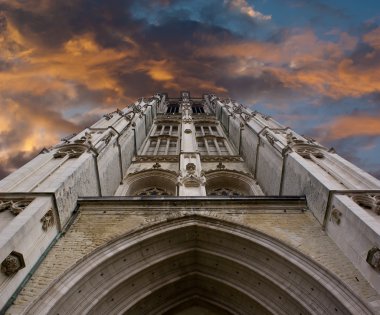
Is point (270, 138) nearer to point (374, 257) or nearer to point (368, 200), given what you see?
point (368, 200)

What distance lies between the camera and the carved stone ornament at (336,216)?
7309mm

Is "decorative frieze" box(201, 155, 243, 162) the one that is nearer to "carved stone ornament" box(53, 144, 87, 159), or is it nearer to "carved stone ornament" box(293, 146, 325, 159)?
"carved stone ornament" box(293, 146, 325, 159)

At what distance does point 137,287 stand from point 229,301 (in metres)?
2.38

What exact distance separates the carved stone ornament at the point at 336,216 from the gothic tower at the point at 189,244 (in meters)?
0.02

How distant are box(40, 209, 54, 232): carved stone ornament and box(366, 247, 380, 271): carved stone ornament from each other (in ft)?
22.5

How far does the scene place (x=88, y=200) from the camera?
895 cm

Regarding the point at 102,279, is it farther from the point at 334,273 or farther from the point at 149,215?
the point at 334,273

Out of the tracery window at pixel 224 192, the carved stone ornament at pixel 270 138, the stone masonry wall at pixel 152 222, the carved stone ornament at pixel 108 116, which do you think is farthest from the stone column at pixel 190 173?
the carved stone ornament at pixel 108 116

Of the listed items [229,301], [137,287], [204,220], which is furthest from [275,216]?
[137,287]

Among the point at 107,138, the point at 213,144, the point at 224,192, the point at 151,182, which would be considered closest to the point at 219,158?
the point at 224,192

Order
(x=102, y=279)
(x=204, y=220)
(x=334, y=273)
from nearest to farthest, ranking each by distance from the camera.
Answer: (x=334, y=273) → (x=102, y=279) → (x=204, y=220)

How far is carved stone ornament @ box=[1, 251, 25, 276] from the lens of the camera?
566cm

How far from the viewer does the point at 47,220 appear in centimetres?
705

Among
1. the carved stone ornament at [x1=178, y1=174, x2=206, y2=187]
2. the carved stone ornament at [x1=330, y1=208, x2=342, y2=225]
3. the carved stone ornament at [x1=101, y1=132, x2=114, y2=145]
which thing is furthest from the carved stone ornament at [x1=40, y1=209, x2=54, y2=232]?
the carved stone ornament at [x1=330, y1=208, x2=342, y2=225]
